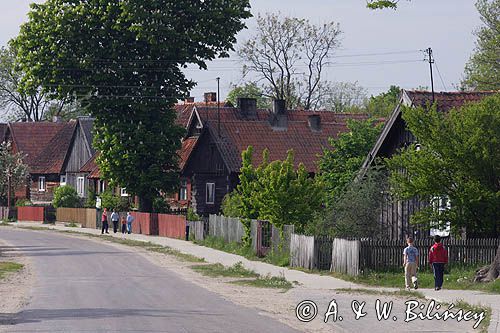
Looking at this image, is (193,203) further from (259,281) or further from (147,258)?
(259,281)

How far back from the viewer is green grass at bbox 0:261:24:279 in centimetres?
3353

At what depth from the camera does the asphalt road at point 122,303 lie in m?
18.6

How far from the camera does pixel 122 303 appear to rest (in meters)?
23.0

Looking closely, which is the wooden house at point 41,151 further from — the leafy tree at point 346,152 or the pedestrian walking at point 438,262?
the pedestrian walking at point 438,262

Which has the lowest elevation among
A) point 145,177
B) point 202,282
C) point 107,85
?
point 202,282

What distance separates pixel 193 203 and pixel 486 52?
22.5 metres

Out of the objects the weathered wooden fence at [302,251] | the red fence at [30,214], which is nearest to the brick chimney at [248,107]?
the red fence at [30,214]

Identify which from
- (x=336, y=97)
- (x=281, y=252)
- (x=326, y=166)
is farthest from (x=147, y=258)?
(x=336, y=97)

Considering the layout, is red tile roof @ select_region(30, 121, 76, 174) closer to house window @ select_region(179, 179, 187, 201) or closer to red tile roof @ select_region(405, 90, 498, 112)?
house window @ select_region(179, 179, 187, 201)

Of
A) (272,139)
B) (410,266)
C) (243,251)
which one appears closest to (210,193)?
(272,139)

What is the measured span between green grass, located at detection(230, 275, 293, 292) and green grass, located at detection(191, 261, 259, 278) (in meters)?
1.50

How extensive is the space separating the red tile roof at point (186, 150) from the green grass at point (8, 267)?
89.9 feet

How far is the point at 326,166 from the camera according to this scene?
49344 millimetres

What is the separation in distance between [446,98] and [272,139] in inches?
1156
